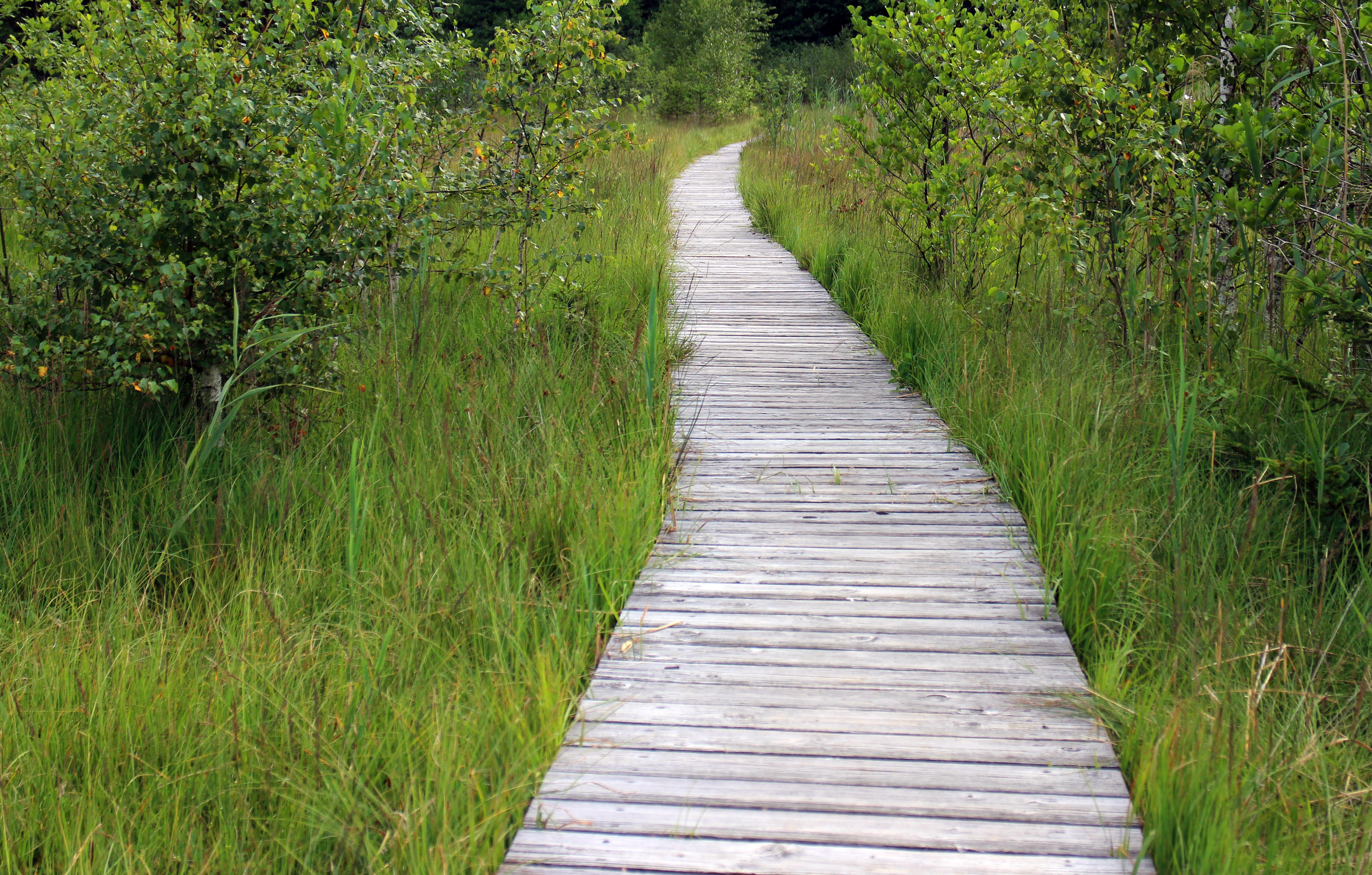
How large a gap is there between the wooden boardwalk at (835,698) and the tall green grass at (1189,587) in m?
0.11

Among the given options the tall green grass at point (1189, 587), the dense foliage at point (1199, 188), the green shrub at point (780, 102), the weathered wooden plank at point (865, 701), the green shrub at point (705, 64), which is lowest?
the weathered wooden plank at point (865, 701)

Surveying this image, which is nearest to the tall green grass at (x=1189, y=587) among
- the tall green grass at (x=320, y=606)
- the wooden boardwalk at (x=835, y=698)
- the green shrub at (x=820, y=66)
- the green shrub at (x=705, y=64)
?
the wooden boardwalk at (x=835, y=698)

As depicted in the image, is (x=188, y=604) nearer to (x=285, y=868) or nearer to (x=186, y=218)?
(x=285, y=868)

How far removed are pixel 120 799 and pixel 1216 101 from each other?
15.3 ft

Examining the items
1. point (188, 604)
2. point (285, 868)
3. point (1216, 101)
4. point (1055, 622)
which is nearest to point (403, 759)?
point (285, 868)

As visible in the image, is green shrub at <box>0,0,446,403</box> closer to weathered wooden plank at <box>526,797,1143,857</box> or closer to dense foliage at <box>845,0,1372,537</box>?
weathered wooden plank at <box>526,797,1143,857</box>

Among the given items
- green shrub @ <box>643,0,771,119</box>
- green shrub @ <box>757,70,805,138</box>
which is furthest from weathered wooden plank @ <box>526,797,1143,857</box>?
green shrub @ <box>643,0,771,119</box>

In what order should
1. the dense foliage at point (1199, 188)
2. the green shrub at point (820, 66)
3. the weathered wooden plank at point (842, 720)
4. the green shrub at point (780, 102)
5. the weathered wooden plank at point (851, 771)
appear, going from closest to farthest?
1. the weathered wooden plank at point (851, 771)
2. the weathered wooden plank at point (842, 720)
3. the dense foliage at point (1199, 188)
4. the green shrub at point (780, 102)
5. the green shrub at point (820, 66)

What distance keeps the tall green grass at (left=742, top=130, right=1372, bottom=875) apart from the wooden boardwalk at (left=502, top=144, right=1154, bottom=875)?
0.37 feet

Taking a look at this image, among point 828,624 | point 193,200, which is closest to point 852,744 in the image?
point 828,624

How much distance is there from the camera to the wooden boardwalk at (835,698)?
6.25ft

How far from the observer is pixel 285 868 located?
1.84 metres

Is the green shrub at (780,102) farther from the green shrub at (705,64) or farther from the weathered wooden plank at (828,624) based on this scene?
the weathered wooden plank at (828,624)

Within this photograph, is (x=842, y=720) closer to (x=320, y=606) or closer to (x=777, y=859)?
(x=777, y=859)
